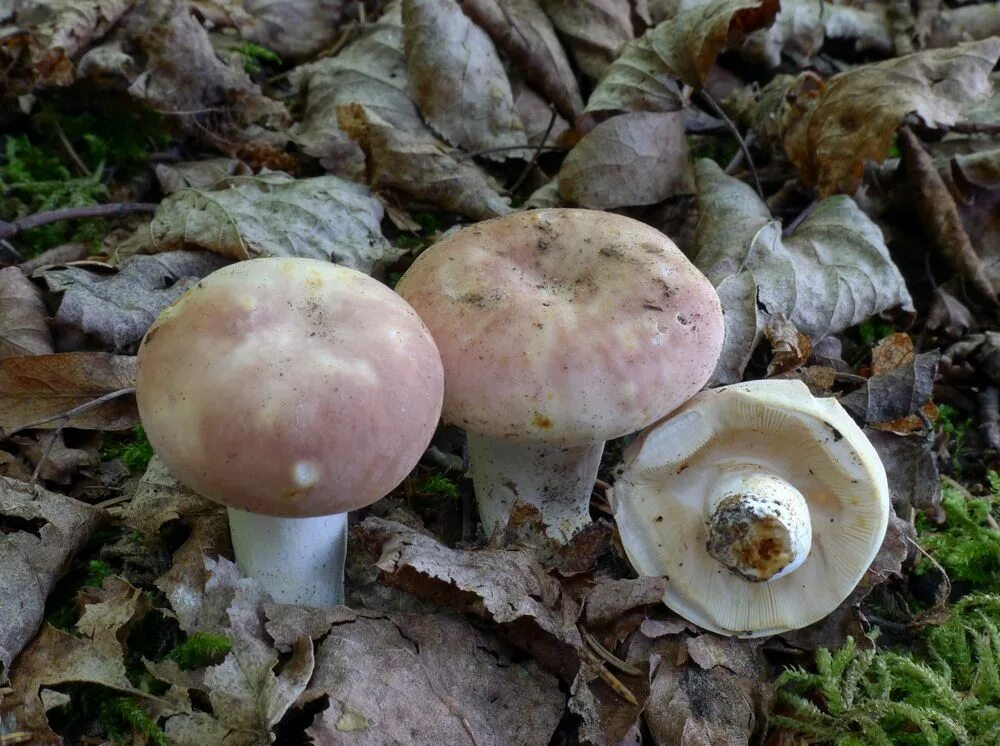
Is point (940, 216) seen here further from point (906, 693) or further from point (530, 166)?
point (906, 693)

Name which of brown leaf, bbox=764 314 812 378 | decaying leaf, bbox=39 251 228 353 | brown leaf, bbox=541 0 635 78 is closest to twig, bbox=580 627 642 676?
brown leaf, bbox=764 314 812 378

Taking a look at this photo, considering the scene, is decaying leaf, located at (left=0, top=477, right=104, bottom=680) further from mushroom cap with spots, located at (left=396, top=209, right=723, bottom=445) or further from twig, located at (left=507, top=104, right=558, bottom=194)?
twig, located at (left=507, top=104, right=558, bottom=194)

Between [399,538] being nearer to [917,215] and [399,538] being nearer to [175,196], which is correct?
[175,196]

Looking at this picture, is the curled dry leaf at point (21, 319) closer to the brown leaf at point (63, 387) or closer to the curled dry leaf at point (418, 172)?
the brown leaf at point (63, 387)

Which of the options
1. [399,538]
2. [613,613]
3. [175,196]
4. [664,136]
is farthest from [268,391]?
[664,136]

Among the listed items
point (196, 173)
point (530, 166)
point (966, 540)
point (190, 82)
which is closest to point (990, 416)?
point (966, 540)

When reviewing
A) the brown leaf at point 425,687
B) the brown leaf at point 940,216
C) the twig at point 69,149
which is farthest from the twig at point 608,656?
the twig at point 69,149
